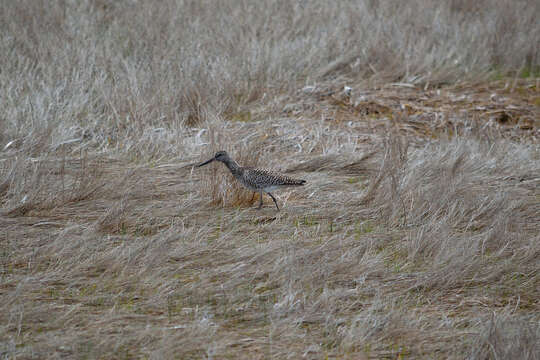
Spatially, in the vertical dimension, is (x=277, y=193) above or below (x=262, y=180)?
below

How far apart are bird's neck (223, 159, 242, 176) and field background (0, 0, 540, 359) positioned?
0.08 metres

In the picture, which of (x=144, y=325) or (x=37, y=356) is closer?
(x=37, y=356)

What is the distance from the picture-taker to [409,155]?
21.0 ft

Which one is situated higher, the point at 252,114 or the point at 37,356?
the point at 37,356

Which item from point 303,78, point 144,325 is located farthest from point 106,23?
point 144,325

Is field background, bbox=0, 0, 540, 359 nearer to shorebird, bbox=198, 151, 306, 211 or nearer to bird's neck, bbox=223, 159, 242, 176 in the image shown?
bird's neck, bbox=223, 159, 242, 176

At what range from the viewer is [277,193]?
225 inches

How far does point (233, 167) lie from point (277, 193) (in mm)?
542

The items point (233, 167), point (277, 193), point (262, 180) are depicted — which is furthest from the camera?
point (277, 193)

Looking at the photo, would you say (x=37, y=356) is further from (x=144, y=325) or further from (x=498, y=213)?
(x=498, y=213)

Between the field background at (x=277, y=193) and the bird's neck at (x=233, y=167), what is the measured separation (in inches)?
3.2

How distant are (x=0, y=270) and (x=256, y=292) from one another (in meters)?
1.53

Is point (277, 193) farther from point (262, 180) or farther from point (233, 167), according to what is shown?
point (262, 180)

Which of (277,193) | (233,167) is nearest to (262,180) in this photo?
(233,167)
